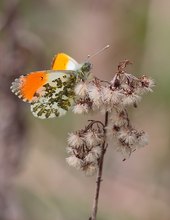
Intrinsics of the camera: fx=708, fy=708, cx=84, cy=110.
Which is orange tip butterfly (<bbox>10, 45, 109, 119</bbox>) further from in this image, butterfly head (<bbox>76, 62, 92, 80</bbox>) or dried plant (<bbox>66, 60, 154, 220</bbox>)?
dried plant (<bbox>66, 60, 154, 220</bbox>)

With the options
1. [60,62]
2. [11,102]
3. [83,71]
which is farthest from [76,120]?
[83,71]

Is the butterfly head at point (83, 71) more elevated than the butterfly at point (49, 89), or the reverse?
the butterfly head at point (83, 71)

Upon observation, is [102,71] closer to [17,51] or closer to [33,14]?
[33,14]

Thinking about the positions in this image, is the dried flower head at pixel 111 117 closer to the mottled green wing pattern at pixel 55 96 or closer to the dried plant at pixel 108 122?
the dried plant at pixel 108 122

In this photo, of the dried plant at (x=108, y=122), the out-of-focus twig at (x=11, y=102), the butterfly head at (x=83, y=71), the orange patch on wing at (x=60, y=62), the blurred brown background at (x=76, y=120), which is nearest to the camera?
the dried plant at (x=108, y=122)

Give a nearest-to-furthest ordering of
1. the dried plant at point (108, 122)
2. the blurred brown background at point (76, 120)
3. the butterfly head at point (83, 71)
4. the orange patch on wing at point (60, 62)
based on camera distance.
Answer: the dried plant at point (108, 122)
the butterfly head at point (83, 71)
the orange patch on wing at point (60, 62)
the blurred brown background at point (76, 120)

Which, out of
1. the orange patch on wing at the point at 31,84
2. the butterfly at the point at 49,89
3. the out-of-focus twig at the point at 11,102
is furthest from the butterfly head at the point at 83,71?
the out-of-focus twig at the point at 11,102

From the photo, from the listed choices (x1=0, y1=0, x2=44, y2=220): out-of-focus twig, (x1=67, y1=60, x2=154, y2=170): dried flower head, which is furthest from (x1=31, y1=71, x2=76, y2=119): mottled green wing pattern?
(x1=0, y1=0, x2=44, y2=220): out-of-focus twig

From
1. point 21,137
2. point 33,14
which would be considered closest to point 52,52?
point 33,14
